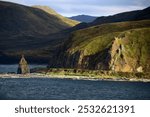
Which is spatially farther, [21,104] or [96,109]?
[21,104]

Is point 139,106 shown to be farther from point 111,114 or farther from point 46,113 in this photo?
point 46,113

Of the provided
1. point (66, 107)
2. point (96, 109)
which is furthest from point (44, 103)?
point (96, 109)

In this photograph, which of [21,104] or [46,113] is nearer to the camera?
[46,113]

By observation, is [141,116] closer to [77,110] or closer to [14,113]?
[77,110]

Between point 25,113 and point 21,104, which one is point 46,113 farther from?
point 21,104

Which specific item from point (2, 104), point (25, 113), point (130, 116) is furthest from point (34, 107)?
point (130, 116)

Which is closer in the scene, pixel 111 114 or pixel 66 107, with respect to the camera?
pixel 111 114

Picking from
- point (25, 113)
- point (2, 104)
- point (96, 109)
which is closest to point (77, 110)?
point (96, 109)
